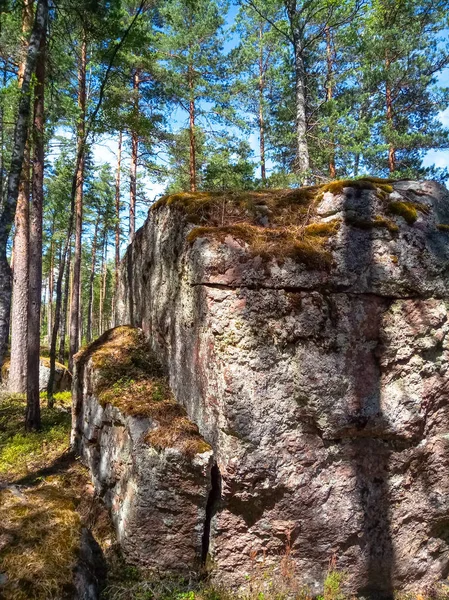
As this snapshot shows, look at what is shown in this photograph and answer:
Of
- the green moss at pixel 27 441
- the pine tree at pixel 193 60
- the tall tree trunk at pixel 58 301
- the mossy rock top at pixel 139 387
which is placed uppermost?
the pine tree at pixel 193 60

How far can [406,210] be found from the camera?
15.1 feet

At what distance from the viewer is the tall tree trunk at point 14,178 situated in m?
4.74

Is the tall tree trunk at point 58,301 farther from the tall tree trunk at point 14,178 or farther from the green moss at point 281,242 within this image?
the green moss at point 281,242

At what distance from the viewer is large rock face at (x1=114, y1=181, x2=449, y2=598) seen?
3.91m

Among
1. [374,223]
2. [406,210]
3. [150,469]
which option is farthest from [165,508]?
[406,210]

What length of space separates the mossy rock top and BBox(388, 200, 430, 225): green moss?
358 cm

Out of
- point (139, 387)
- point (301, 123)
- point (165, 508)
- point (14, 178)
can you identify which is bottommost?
point (165, 508)

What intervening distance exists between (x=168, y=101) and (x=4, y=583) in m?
14.2

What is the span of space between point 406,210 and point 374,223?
1.67 ft

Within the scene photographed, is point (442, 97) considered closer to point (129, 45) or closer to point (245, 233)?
point (129, 45)

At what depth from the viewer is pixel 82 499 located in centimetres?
484

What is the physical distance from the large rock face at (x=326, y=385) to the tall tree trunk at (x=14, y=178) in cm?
223

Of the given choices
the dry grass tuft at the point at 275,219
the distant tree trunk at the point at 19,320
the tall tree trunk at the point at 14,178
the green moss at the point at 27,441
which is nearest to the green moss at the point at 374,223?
the dry grass tuft at the point at 275,219

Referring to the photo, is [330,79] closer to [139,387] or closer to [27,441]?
[139,387]
